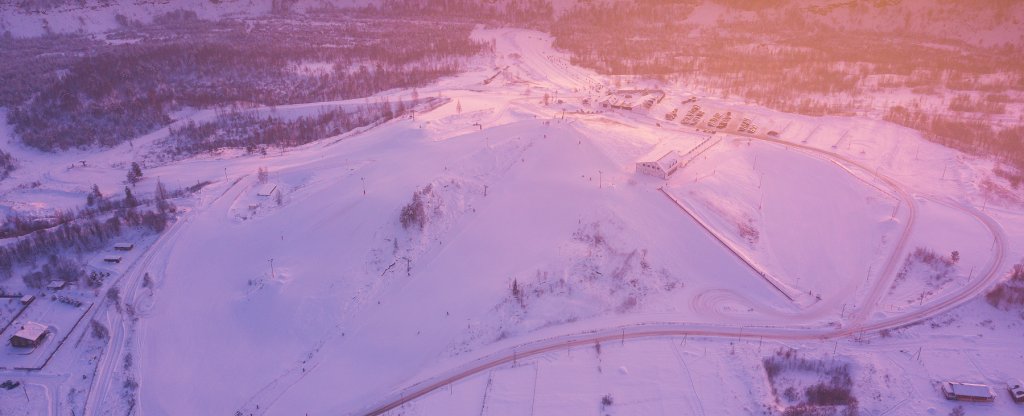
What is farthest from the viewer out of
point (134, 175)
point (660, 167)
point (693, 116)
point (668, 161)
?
point (693, 116)

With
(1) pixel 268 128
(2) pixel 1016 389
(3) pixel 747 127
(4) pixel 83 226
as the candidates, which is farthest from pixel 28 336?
(3) pixel 747 127

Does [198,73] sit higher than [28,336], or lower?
higher

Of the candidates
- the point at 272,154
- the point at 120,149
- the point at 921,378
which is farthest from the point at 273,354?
the point at 120,149

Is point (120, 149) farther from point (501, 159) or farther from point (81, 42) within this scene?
point (81, 42)

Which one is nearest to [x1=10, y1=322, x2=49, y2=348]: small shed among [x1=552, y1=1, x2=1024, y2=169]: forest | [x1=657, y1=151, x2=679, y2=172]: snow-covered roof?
[x1=657, y1=151, x2=679, y2=172]: snow-covered roof

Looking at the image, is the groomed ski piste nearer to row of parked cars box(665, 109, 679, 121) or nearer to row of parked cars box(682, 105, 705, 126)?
row of parked cars box(682, 105, 705, 126)

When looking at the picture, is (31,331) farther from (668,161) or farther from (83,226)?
(668,161)

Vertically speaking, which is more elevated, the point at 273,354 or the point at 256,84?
the point at 256,84
